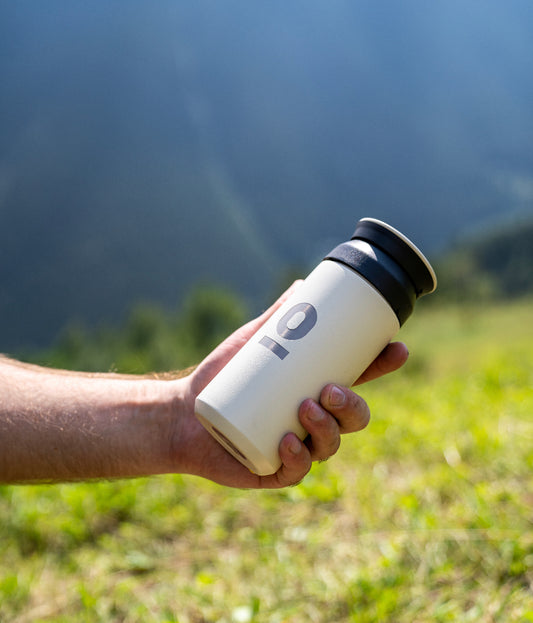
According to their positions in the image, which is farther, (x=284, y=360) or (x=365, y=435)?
(x=365, y=435)

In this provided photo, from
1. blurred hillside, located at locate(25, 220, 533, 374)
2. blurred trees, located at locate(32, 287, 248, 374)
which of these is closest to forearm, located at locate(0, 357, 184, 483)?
blurred hillside, located at locate(25, 220, 533, 374)

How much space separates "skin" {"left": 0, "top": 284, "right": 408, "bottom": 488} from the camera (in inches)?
61.6

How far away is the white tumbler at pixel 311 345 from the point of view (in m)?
1.28

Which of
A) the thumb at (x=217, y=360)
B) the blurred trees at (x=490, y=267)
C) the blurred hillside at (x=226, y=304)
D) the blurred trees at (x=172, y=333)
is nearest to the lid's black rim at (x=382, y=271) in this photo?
the thumb at (x=217, y=360)

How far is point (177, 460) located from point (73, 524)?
4.02 ft

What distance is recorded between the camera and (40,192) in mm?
74250

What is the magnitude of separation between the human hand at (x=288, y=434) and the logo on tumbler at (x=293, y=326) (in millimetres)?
141

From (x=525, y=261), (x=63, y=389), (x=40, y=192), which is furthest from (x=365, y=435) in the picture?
(x=40, y=192)

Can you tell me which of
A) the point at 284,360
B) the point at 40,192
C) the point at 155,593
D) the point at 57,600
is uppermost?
the point at 284,360

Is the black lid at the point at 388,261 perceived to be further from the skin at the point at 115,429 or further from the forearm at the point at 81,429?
the forearm at the point at 81,429

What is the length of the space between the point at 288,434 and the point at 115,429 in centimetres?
59

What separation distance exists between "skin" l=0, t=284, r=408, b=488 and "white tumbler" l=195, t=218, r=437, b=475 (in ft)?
0.68

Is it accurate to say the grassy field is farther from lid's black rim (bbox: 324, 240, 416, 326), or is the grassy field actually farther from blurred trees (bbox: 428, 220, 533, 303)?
blurred trees (bbox: 428, 220, 533, 303)

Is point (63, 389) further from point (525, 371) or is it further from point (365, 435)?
point (525, 371)
